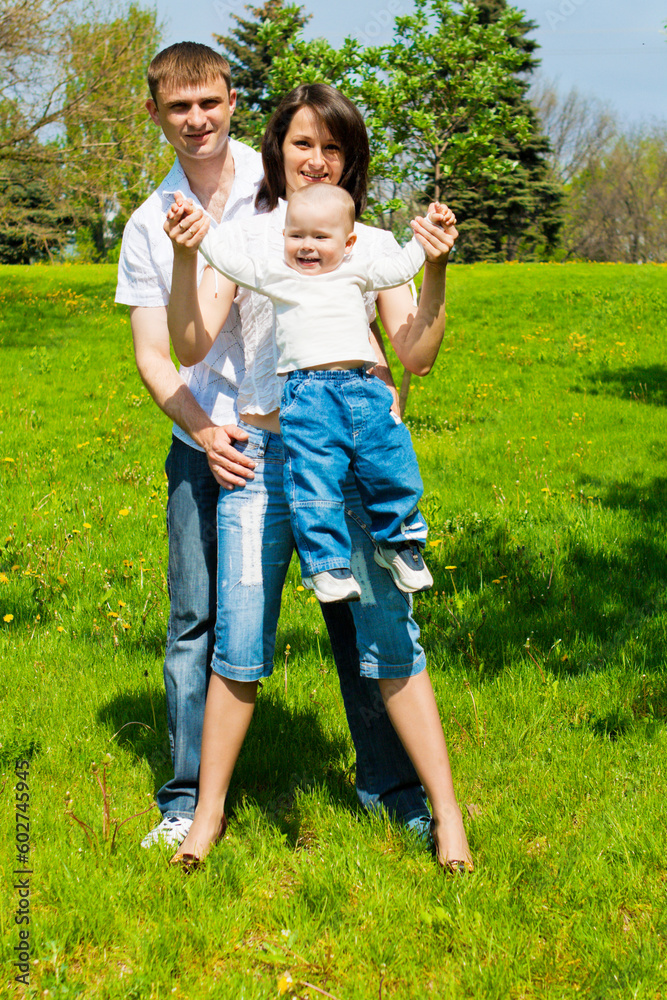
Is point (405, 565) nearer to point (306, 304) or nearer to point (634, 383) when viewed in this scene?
point (306, 304)

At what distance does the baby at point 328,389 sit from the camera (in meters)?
2.19

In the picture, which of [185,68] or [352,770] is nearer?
[185,68]

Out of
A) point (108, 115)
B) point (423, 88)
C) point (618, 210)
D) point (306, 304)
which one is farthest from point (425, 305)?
point (618, 210)

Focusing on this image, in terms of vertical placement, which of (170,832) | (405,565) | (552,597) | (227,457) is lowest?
(552,597)

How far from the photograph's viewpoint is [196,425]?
2.48m

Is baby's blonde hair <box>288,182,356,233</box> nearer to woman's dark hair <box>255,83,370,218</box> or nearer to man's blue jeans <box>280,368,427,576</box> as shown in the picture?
woman's dark hair <box>255,83,370,218</box>

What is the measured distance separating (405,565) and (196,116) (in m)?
1.46

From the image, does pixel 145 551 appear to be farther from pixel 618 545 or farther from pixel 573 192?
pixel 573 192

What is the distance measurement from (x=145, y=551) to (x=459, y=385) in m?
6.60

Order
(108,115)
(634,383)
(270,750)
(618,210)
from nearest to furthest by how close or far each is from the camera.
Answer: (270,750)
(634,383)
(108,115)
(618,210)

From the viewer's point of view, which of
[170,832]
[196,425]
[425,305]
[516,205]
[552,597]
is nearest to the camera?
[425,305]

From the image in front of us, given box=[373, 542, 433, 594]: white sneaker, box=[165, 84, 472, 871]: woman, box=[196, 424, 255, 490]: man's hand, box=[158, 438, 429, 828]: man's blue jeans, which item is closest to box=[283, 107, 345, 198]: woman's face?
box=[165, 84, 472, 871]: woman

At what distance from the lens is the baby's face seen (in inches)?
86.3

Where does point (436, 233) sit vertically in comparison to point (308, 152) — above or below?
below
